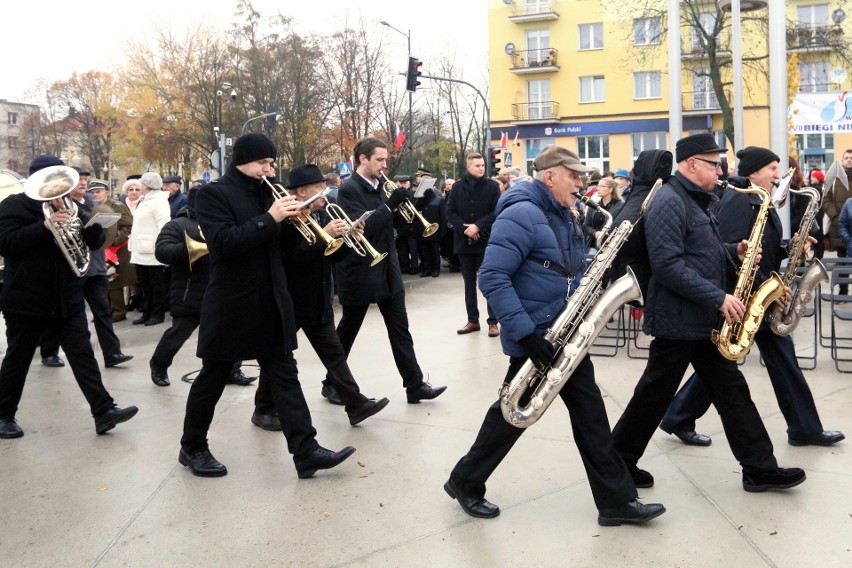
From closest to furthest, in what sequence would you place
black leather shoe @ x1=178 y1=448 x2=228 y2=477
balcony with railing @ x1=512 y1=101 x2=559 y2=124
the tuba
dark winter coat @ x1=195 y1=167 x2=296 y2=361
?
dark winter coat @ x1=195 y1=167 x2=296 y2=361, black leather shoe @ x1=178 y1=448 x2=228 y2=477, the tuba, balcony with railing @ x1=512 y1=101 x2=559 y2=124

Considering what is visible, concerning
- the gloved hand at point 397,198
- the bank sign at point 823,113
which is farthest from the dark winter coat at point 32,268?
the bank sign at point 823,113

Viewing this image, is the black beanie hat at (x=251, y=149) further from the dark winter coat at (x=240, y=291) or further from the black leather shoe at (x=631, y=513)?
the black leather shoe at (x=631, y=513)

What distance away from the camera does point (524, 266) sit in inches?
168

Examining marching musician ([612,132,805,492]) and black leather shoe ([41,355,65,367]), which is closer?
marching musician ([612,132,805,492])

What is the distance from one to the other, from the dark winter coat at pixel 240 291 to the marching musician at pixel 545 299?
142 cm

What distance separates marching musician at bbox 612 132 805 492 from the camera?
446 centimetres

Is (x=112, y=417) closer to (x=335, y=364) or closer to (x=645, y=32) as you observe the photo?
(x=335, y=364)

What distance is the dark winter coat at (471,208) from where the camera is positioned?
32.1 ft

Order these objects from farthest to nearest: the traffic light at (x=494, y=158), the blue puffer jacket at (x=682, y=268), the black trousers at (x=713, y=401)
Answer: the traffic light at (x=494, y=158)
the black trousers at (x=713, y=401)
the blue puffer jacket at (x=682, y=268)

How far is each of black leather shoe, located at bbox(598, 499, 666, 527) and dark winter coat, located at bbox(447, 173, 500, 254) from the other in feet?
18.6

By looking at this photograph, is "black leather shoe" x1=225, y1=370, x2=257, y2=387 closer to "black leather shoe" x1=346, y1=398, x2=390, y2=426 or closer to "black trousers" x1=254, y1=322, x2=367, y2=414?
"black trousers" x1=254, y1=322, x2=367, y2=414

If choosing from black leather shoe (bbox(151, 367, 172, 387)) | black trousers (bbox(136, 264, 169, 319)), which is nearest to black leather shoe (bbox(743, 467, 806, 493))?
black leather shoe (bbox(151, 367, 172, 387))

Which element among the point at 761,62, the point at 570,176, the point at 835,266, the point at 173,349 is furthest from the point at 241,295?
the point at 761,62

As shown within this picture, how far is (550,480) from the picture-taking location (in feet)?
16.3
